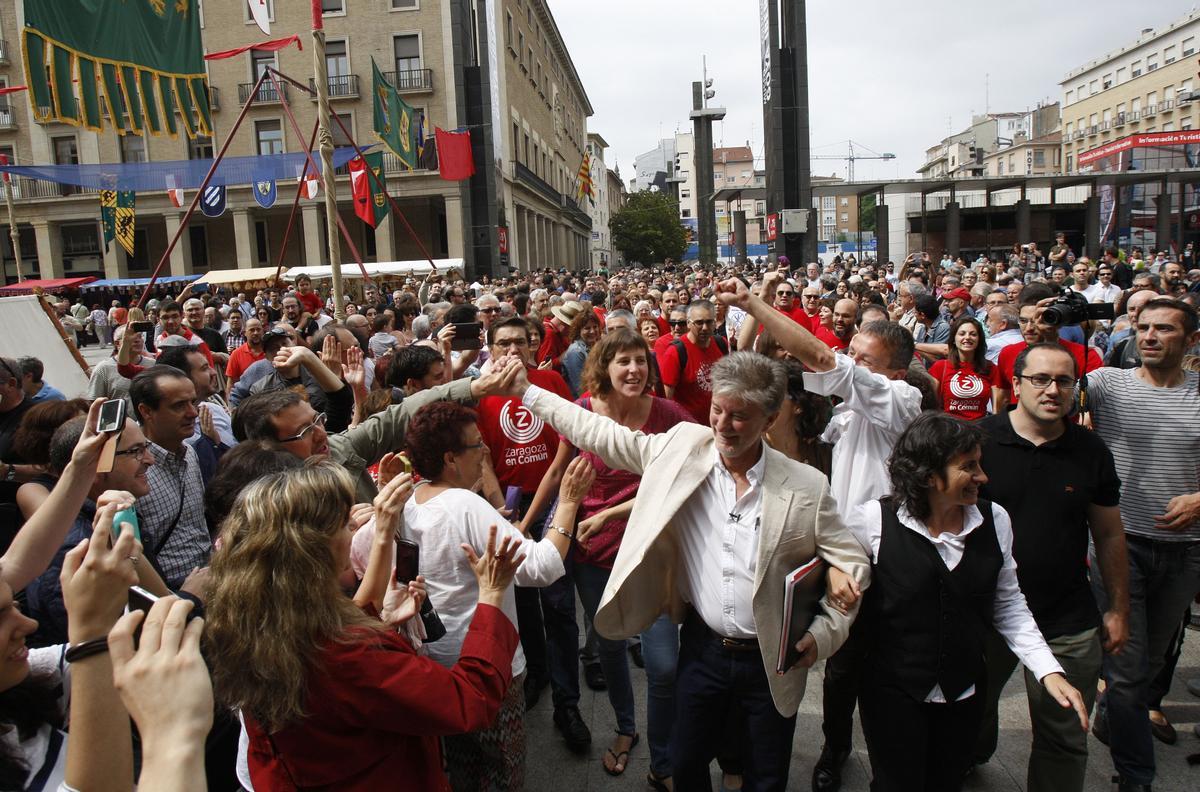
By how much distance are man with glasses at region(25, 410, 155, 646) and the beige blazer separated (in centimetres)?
167

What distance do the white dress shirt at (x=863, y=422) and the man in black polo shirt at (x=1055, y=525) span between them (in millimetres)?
433

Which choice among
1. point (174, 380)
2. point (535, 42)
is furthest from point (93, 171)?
point (535, 42)

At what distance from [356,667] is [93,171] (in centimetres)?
2101

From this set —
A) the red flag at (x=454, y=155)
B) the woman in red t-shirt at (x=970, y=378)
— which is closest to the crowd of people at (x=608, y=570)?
the woman in red t-shirt at (x=970, y=378)

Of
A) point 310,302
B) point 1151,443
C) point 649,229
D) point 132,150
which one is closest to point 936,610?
point 1151,443

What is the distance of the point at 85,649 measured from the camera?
1.45 m

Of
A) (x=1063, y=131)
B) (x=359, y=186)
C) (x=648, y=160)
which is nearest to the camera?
(x=359, y=186)

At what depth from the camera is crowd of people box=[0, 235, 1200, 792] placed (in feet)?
5.60

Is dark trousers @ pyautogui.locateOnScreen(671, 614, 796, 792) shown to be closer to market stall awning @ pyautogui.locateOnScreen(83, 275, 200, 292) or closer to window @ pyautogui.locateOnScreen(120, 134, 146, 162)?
market stall awning @ pyautogui.locateOnScreen(83, 275, 200, 292)

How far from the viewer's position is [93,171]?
719 inches

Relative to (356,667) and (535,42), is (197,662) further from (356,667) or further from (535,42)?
(535,42)

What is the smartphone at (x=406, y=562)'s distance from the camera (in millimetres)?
2521

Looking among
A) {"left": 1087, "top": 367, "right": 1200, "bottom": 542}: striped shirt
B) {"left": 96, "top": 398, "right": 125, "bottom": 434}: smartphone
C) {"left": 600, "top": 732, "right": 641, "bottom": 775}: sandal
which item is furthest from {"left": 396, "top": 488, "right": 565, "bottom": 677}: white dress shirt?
{"left": 1087, "top": 367, "right": 1200, "bottom": 542}: striped shirt

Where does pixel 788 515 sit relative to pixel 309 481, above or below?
below
